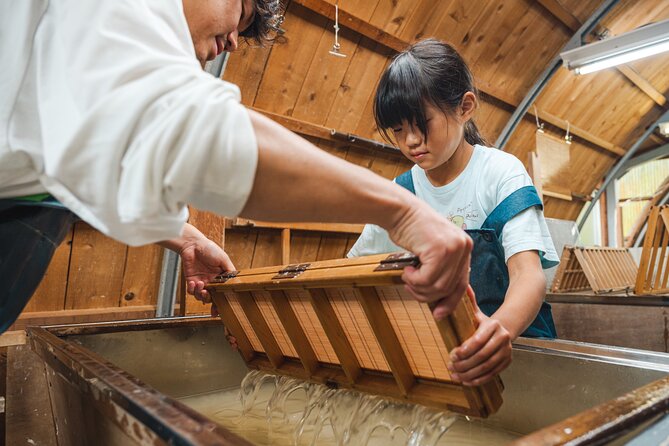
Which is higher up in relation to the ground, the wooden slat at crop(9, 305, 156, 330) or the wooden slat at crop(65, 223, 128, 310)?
the wooden slat at crop(65, 223, 128, 310)

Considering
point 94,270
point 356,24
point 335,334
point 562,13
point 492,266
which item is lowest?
point 94,270

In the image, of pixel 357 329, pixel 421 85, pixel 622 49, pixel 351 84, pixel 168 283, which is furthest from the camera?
pixel 622 49

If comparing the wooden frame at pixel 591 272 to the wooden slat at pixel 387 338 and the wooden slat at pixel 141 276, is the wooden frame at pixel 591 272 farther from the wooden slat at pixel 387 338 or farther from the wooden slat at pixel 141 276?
the wooden slat at pixel 387 338

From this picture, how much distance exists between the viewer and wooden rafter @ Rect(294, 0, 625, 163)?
3736 mm

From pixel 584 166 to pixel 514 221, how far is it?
711cm

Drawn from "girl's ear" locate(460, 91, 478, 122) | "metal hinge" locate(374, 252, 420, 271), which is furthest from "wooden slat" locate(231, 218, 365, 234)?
"metal hinge" locate(374, 252, 420, 271)

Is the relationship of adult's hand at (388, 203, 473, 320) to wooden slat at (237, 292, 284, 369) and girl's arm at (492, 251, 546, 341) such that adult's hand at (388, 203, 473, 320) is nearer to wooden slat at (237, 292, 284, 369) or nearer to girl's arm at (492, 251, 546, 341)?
girl's arm at (492, 251, 546, 341)

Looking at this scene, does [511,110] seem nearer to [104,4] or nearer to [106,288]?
[106,288]

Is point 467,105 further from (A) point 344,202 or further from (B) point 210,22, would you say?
(A) point 344,202

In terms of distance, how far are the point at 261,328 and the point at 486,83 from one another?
176 inches

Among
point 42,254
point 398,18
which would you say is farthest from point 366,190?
point 398,18

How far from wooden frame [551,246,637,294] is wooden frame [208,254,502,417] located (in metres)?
4.09

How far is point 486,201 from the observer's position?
1.69 metres

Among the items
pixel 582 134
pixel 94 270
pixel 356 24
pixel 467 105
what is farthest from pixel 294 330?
pixel 582 134
